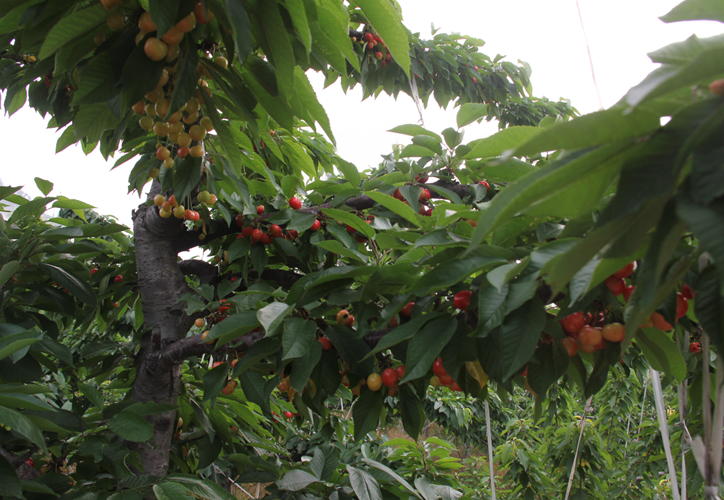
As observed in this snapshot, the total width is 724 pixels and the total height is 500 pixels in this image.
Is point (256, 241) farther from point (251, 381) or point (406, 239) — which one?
point (406, 239)

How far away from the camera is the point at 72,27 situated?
55cm

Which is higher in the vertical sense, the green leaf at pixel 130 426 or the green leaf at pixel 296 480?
the green leaf at pixel 130 426

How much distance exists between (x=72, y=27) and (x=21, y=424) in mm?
627

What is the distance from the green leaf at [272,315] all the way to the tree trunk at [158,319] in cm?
65

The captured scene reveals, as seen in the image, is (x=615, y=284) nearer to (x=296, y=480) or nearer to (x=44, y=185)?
(x=296, y=480)

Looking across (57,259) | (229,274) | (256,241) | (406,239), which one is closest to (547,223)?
(406,239)

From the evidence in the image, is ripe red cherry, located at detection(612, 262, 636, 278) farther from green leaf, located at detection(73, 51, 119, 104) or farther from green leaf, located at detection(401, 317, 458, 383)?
green leaf, located at detection(73, 51, 119, 104)

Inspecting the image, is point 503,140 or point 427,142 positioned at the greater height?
point 427,142

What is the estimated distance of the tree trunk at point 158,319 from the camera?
1.25 m

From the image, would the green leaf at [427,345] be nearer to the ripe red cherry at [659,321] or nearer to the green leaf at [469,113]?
the ripe red cherry at [659,321]

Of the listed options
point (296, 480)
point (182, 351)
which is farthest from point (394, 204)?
point (296, 480)

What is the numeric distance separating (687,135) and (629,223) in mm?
67

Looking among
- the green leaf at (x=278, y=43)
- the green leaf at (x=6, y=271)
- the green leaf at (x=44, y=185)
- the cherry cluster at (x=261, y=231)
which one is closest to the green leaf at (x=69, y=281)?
the green leaf at (x=6, y=271)

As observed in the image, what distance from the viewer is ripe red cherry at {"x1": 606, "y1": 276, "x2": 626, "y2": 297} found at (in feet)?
1.94
